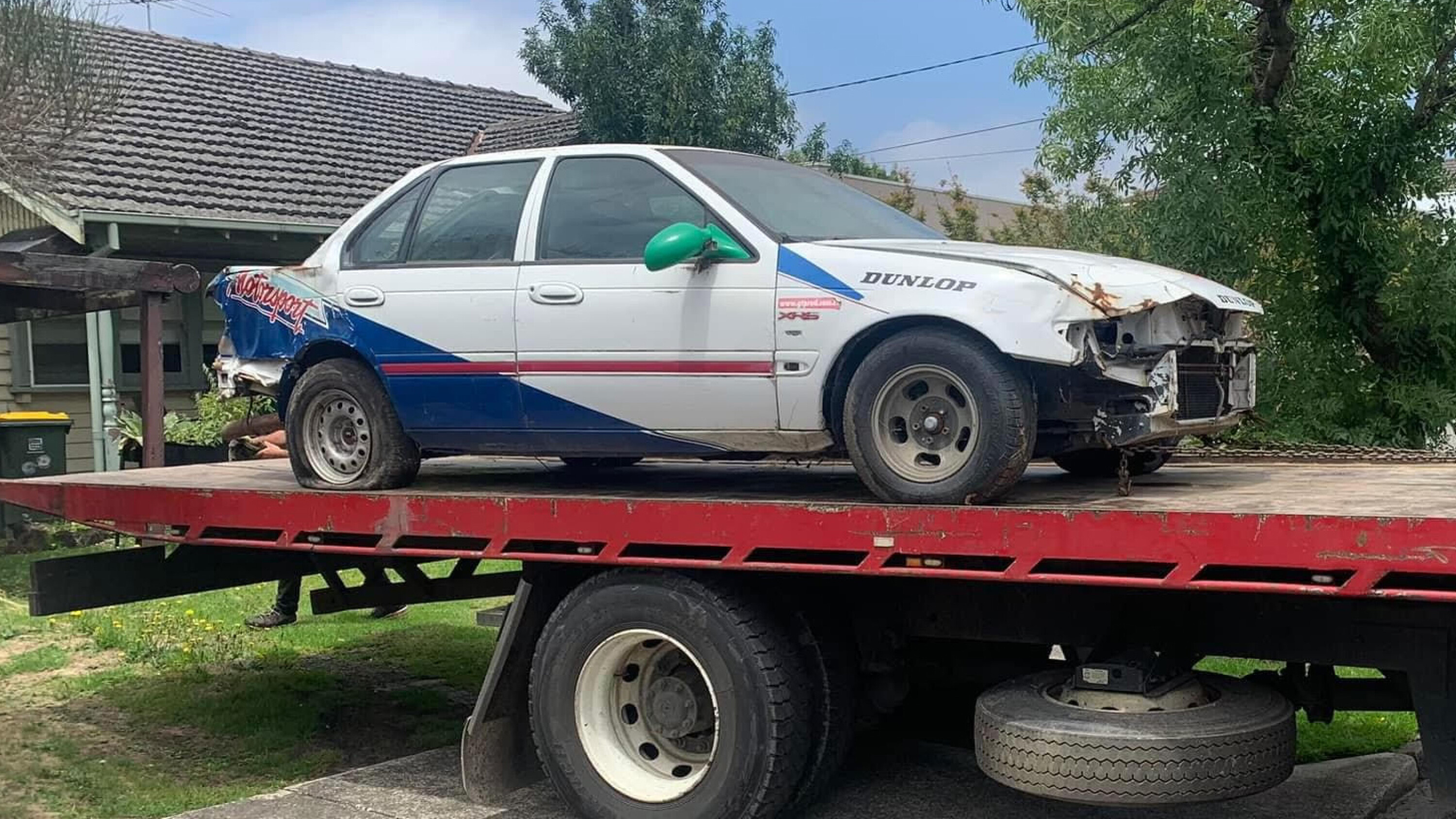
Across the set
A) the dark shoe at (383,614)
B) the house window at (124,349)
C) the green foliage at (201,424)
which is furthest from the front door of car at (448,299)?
the house window at (124,349)

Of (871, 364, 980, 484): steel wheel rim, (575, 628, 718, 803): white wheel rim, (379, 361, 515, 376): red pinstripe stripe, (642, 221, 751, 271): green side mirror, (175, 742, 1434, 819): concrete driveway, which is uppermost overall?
(642, 221, 751, 271): green side mirror

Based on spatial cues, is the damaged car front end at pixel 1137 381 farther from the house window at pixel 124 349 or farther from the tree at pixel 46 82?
the house window at pixel 124 349

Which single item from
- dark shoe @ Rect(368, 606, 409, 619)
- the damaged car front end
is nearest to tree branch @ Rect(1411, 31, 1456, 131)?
the damaged car front end

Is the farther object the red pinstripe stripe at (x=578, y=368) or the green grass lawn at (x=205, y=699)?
the green grass lawn at (x=205, y=699)

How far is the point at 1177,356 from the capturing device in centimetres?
500

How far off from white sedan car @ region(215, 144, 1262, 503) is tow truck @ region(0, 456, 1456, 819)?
10.2 inches

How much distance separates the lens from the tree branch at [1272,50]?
7.99 meters

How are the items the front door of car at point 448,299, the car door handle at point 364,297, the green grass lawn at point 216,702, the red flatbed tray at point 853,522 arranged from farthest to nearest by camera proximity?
the green grass lawn at point 216,702
the car door handle at point 364,297
the front door of car at point 448,299
the red flatbed tray at point 853,522

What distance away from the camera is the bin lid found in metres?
12.6

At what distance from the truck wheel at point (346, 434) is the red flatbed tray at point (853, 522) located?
158 mm

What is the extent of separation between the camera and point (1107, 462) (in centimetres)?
598

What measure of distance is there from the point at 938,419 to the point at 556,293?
1.55m

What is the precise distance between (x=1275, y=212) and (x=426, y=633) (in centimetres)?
561

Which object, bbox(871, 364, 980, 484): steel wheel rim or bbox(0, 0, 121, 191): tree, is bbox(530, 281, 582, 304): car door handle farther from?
bbox(0, 0, 121, 191): tree
